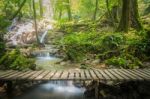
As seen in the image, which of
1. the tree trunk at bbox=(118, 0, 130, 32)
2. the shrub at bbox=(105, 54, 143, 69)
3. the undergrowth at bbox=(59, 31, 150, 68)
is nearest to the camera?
the shrub at bbox=(105, 54, 143, 69)

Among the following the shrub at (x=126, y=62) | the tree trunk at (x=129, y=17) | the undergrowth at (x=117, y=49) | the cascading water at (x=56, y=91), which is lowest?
the cascading water at (x=56, y=91)

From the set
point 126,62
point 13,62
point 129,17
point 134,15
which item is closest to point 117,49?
point 126,62

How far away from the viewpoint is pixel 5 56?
9.62m

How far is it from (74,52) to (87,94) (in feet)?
17.2

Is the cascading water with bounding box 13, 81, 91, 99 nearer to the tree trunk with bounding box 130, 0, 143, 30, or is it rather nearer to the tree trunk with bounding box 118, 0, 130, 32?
the tree trunk with bounding box 118, 0, 130, 32

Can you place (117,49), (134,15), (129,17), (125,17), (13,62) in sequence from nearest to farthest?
(13,62), (117,49), (125,17), (129,17), (134,15)

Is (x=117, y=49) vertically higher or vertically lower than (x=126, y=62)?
higher

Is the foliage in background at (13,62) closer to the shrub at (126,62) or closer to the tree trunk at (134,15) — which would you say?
the shrub at (126,62)

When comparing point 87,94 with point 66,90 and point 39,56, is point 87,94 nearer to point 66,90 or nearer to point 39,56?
point 66,90

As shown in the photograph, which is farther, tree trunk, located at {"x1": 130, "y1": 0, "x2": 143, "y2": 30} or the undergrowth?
tree trunk, located at {"x1": 130, "y1": 0, "x2": 143, "y2": 30}

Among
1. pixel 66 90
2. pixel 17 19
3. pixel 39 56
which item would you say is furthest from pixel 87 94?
pixel 17 19

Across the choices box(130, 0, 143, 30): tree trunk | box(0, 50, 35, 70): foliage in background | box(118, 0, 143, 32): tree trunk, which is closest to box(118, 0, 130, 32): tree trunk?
box(118, 0, 143, 32): tree trunk

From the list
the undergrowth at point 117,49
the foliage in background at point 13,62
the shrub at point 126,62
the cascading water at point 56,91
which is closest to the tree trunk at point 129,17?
the undergrowth at point 117,49

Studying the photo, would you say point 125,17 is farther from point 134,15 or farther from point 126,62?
point 126,62
